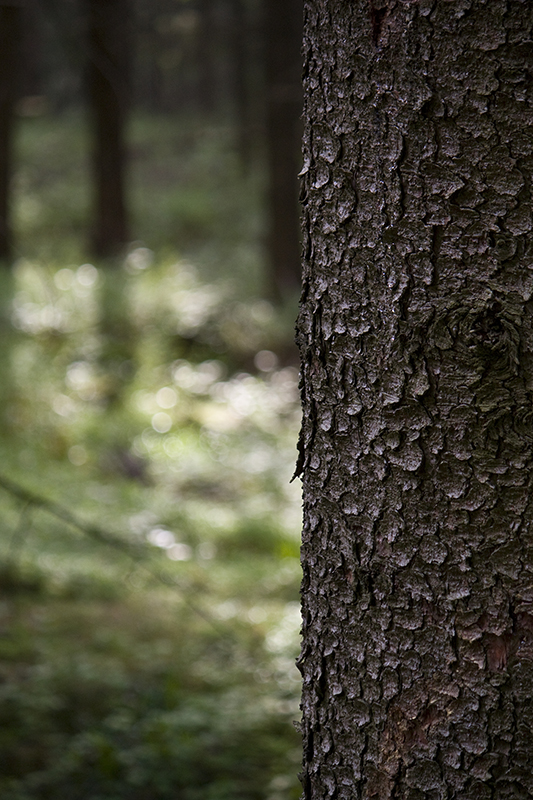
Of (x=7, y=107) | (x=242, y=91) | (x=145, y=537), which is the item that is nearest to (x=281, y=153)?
(x=7, y=107)

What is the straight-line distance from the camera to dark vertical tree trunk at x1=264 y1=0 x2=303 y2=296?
1356cm

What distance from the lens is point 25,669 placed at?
4.04m

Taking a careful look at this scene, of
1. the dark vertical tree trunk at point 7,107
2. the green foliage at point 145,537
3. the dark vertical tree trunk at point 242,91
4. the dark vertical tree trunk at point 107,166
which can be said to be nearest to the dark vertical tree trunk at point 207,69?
the dark vertical tree trunk at point 242,91

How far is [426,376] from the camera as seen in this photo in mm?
1390

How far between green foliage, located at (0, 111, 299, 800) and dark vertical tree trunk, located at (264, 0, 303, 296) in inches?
36.3

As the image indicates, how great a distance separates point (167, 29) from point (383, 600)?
105 ft

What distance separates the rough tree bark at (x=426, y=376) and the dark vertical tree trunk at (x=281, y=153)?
1272cm

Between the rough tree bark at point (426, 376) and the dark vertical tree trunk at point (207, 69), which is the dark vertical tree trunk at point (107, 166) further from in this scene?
the dark vertical tree trunk at point (207, 69)

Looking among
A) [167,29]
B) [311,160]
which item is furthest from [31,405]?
[167,29]

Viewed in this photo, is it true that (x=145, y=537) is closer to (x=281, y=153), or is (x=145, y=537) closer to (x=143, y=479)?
(x=143, y=479)

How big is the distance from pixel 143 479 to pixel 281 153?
827cm

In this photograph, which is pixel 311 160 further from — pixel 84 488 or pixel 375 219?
pixel 84 488

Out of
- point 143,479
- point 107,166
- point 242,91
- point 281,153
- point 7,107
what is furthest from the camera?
point 242,91

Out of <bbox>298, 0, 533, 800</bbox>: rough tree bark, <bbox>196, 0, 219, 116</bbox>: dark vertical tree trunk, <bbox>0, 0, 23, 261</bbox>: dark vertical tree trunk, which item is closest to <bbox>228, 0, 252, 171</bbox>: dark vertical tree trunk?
<bbox>196, 0, 219, 116</bbox>: dark vertical tree trunk
